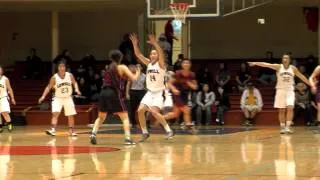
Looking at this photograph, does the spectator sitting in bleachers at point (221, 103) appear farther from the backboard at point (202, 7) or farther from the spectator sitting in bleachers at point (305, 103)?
the backboard at point (202, 7)

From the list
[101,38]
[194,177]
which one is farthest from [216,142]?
[101,38]

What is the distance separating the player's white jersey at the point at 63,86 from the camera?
1710cm

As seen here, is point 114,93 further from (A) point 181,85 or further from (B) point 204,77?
(B) point 204,77

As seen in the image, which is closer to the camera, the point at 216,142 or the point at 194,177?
the point at 194,177

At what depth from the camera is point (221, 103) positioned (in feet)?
76.7

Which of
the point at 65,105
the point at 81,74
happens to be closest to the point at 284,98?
the point at 65,105

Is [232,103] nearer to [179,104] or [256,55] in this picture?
[256,55]

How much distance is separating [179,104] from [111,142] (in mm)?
2380

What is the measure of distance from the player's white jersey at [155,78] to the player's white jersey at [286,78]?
4.09 m

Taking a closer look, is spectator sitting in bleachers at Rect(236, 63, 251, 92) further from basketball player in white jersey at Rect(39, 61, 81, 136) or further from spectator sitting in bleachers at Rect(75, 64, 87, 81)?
basketball player in white jersey at Rect(39, 61, 81, 136)

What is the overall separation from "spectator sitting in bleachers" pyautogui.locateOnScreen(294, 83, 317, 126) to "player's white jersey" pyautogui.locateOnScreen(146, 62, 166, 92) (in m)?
8.94

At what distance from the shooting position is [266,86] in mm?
25609

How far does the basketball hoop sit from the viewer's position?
19.7 meters

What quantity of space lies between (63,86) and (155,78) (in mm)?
3628
